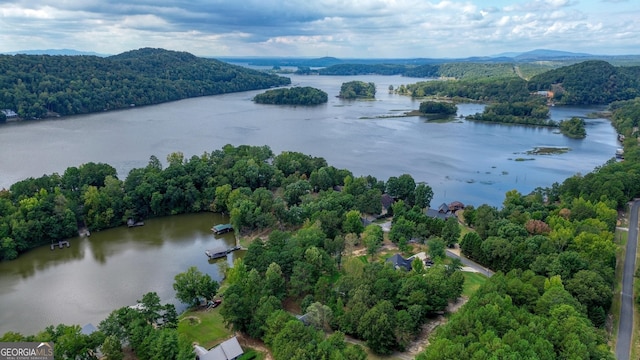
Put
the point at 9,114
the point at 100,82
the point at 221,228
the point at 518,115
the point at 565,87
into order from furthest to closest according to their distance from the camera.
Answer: the point at 565,87
the point at 100,82
the point at 518,115
the point at 9,114
the point at 221,228

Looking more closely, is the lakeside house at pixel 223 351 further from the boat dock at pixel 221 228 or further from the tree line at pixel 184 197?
the boat dock at pixel 221 228

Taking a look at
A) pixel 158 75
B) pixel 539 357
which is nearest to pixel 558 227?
pixel 539 357

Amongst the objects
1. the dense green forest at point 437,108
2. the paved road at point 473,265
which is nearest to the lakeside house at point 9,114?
the dense green forest at point 437,108

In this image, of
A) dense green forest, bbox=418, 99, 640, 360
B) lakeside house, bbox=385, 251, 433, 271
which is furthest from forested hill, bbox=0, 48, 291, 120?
dense green forest, bbox=418, 99, 640, 360

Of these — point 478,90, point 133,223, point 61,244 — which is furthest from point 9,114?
point 478,90

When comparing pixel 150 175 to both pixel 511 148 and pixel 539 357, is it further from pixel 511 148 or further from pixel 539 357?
pixel 511 148

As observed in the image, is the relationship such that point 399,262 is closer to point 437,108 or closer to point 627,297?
point 627,297
